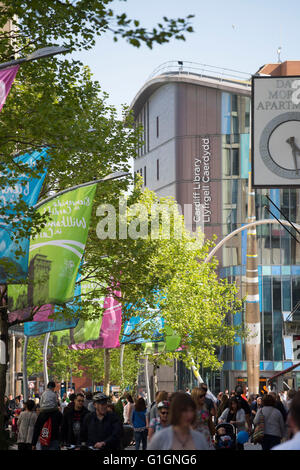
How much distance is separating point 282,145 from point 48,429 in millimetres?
10733

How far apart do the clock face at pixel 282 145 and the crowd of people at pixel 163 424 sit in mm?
5573

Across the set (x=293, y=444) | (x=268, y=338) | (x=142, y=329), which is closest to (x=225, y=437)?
(x=293, y=444)

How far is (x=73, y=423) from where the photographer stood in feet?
47.4

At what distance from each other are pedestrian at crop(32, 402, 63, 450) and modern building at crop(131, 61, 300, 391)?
61.6 meters

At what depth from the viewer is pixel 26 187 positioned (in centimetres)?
2025

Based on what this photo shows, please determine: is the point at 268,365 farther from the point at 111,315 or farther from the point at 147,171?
the point at 111,315

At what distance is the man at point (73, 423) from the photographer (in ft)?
47.2

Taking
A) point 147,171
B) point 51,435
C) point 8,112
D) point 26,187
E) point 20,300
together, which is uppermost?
point 147,171

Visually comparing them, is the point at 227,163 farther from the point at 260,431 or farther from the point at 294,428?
the point at 294,428

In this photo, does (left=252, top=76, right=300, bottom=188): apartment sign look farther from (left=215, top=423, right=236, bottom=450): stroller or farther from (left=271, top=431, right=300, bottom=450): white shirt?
(left=271, top=431, right=300, bottom=450): white shirt

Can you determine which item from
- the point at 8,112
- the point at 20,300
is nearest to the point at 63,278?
the point at 20,300

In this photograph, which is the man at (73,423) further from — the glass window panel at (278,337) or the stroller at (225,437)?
the glass window panel at (278,337)

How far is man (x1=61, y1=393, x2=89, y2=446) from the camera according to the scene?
1438 cm
